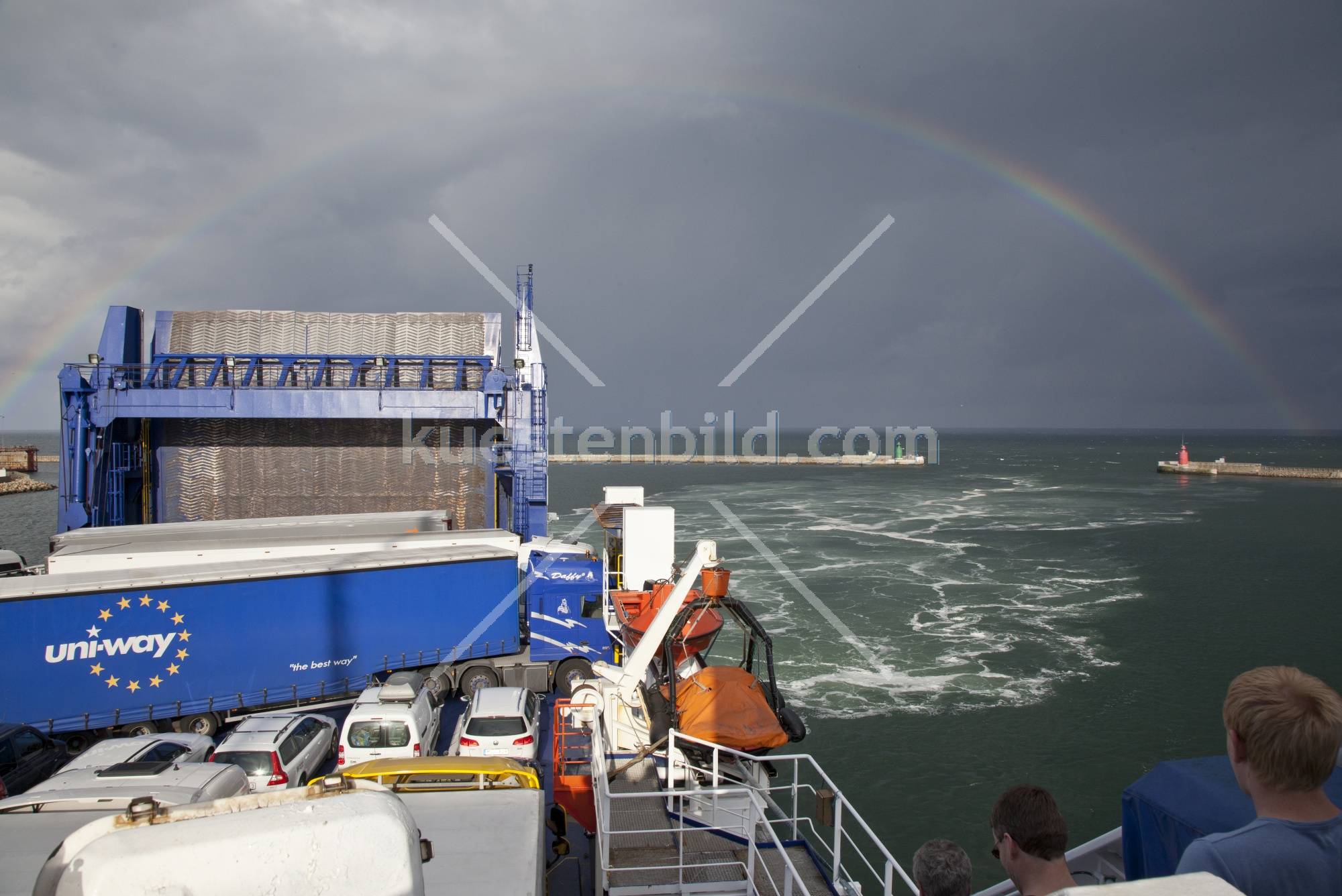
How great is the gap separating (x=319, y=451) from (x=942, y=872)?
21.9 m

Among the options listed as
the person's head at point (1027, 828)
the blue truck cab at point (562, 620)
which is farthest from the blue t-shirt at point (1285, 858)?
the blue truck cab at point (562, 620)

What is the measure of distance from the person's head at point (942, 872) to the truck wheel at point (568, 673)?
14.0 m

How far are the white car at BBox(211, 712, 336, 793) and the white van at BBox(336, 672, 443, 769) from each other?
0.56 m

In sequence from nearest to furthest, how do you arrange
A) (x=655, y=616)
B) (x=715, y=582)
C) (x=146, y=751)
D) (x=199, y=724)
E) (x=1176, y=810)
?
1. (x=1176, y=810)
2. (x=715, y=582)
3. (x=655, y=616)
4. (x=146, y=751)
5. (x=199, y=724)

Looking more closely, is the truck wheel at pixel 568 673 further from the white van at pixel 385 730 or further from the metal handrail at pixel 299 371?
the metal handrail at pixel 299 371

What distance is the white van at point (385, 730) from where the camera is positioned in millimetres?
11406

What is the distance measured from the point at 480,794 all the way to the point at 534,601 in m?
11.2

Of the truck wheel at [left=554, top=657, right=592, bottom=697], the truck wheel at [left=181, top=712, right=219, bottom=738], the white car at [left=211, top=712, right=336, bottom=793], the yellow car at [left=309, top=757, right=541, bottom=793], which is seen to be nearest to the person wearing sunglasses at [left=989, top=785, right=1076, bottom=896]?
the yellow car at [left=309, top=757, right=541, bottom=793]

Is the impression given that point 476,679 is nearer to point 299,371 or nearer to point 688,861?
point 688,861

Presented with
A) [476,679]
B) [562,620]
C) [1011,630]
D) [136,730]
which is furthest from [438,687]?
[1011,630]

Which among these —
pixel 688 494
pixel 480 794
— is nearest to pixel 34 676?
pixel 480 794

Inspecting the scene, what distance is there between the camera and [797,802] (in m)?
10.3

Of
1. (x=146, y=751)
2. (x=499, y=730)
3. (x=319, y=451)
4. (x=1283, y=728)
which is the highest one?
(x=319, y=451)

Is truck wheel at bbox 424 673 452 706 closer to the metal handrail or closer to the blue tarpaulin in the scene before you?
the metal handrail
